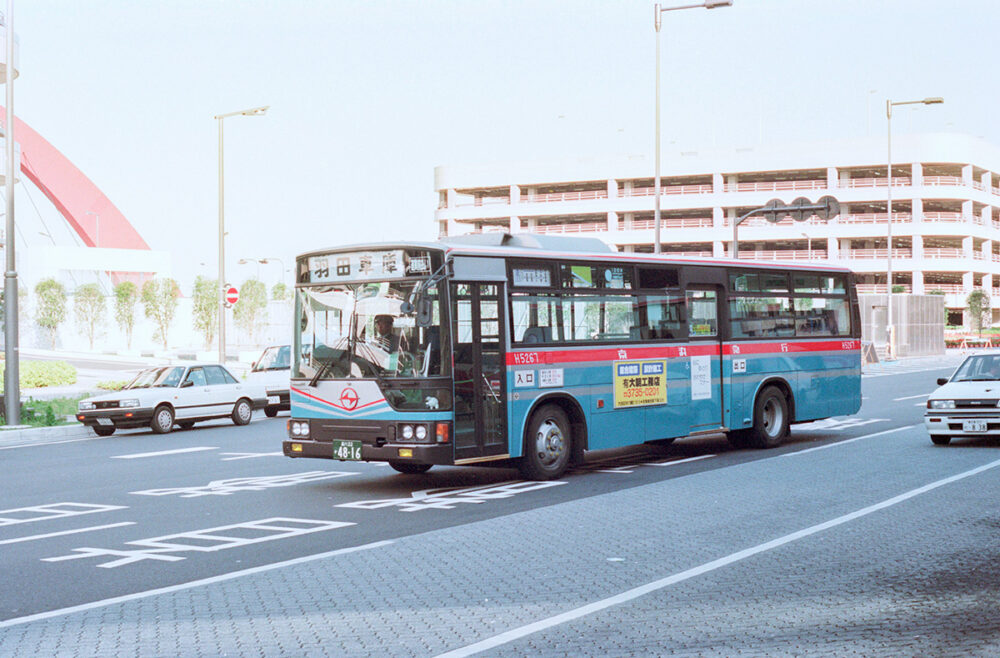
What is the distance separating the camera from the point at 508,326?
1359cm

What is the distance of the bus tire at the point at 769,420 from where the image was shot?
17.8 metres

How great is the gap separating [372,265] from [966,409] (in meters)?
9.58

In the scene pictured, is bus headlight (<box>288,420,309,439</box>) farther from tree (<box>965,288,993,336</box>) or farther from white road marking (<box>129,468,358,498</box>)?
tree (<box>965,288,993,336</box>)

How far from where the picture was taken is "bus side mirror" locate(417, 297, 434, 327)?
12302 mm

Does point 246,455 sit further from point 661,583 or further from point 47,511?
point 661,583

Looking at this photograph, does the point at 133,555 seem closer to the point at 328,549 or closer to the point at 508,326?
the point at 328,549

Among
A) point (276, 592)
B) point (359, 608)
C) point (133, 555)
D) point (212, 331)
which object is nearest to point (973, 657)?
point (359, 608)

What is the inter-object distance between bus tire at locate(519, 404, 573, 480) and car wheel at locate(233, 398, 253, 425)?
12503 millimetres

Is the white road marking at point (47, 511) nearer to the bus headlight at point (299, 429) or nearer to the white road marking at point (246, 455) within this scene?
the bus headlight at point (299, 429)

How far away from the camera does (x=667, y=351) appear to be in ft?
52.5

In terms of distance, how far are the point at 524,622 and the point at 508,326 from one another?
6.93m

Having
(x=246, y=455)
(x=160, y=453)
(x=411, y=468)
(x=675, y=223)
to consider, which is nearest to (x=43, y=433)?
(x=160, y=453)

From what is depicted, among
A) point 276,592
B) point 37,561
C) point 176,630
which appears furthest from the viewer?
point 37,561

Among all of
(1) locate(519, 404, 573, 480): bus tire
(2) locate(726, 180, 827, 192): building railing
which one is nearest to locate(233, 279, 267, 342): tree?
→ (2) locate(726, 180, 827, 192): building railing
